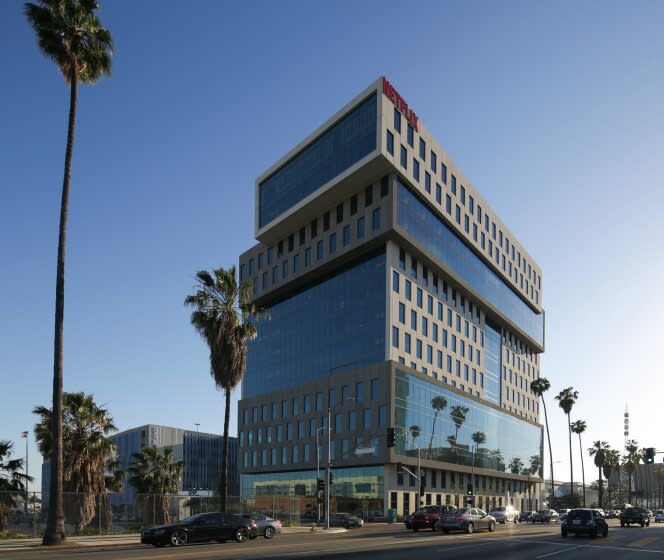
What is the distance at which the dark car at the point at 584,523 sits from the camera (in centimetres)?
4044

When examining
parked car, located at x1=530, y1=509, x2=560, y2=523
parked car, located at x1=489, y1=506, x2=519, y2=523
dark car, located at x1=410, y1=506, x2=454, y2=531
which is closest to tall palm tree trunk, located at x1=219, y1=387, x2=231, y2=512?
dark car, located at x1=410, y1=506, x2=454, y2=531

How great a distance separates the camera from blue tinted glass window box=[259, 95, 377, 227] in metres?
81.1

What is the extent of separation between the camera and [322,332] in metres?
93.2

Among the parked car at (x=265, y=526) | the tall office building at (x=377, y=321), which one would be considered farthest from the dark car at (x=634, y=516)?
the parked car at (x=265, y=526)

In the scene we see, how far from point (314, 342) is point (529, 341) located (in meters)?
55.2

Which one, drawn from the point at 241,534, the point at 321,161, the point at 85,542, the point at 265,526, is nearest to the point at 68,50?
the point at 85,542

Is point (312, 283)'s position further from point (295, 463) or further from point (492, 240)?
point (492, 240)

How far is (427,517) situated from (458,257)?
53.3 m

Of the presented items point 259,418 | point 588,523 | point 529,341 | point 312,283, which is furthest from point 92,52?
point 529,341

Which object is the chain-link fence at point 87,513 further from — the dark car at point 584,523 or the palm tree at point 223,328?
the dark car at point 584,523

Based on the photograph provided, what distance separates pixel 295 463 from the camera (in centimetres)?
9625

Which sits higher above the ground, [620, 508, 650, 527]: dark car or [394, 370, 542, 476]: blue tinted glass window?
[394, 370, 542, 476]: blue tinted glass window

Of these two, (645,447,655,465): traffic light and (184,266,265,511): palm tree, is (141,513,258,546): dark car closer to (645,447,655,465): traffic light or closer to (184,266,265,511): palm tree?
(184,266,265,511): palm tree

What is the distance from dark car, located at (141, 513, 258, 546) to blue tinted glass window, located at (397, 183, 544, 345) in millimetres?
50167
